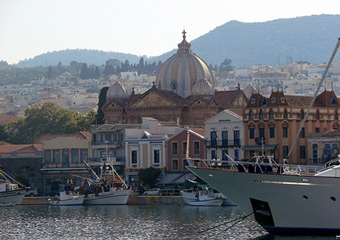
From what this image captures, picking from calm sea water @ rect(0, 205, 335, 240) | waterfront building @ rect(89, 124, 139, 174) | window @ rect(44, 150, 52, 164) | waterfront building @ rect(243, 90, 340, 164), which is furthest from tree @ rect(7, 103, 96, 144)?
calm sea water @ rect(0, 205, 335, 240)

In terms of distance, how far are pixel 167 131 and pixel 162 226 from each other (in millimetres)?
48904

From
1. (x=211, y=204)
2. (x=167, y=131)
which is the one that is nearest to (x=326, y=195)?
(x=211, y=204)

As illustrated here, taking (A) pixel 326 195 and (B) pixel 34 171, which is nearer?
(A) pixel 326 195

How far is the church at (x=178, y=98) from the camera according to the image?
454ft

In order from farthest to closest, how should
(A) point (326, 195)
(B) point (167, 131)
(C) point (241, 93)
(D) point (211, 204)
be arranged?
1. (C) point (241, 93)
2. (B) point (167, 131)
3. (D) point (211, 204)
4. (A) point (326, 195)

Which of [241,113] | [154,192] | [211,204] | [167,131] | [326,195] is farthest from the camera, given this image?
[167,131]

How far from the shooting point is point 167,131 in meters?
122

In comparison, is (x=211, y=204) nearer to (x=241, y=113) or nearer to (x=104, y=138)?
(x=241, y=113)

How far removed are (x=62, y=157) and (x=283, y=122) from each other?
31.2 metres

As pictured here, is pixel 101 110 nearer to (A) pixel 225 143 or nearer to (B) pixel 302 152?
(A) pixel 225 143

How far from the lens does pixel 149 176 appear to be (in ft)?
374

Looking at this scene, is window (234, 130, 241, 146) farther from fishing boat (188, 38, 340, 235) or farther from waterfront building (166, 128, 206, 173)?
fishing boat (188, 38, 340, 235)

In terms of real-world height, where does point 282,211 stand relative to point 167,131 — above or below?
below

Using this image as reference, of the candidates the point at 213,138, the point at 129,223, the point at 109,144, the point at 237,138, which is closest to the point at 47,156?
the point at 109,144
